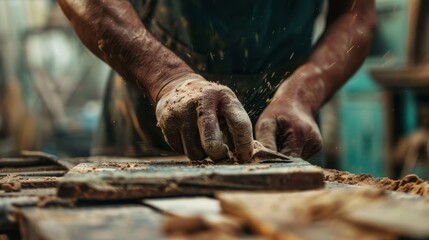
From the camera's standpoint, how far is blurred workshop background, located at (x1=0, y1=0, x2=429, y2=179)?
5.93 meters

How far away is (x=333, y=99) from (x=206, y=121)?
5429 mm

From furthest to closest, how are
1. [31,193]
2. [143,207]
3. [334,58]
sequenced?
[334,58] < [31,193] < [143,207]

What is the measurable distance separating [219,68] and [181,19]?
28 cm

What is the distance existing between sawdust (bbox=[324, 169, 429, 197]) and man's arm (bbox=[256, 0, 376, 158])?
258 millimetres

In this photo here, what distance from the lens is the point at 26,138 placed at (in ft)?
30.2

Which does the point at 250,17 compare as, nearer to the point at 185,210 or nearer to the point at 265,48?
the point at 265,48

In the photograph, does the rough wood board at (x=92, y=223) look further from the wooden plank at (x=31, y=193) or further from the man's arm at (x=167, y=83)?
the man's arm at (x=167, y=83)

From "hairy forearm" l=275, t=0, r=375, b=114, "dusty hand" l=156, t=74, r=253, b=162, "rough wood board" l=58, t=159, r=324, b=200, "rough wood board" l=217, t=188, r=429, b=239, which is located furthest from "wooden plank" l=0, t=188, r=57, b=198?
"hairy forearm" l=275, t=0, r=375, b=114

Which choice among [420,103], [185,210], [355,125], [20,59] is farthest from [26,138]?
[185,210]

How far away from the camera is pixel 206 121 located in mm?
2123

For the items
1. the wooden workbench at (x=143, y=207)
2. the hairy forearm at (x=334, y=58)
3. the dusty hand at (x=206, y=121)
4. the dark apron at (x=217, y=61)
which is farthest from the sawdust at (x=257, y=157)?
the dark apron at (x=217, y=61)

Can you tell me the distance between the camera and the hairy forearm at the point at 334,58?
294 cm

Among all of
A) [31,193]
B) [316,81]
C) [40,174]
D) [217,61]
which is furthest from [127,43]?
[31,193]

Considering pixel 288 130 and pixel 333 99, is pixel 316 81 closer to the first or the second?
pixel 288 130
